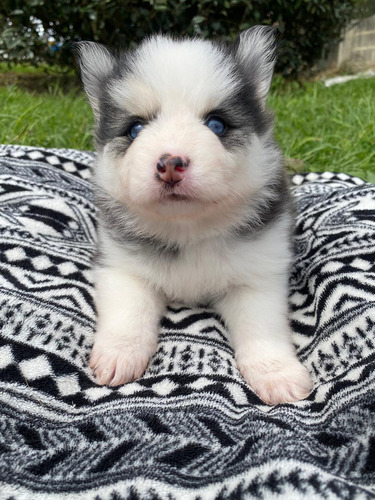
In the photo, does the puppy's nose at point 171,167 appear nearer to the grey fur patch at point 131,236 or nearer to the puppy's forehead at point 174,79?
the puppy's forehead at point 174,79

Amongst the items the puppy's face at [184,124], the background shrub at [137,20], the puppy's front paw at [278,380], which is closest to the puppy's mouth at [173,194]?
the puppy's face at [184,124]

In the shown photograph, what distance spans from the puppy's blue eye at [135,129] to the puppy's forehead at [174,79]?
2.0 inches

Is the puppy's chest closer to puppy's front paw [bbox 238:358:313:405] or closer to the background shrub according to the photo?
puppy's front paw [bbox 238:358:313:405]

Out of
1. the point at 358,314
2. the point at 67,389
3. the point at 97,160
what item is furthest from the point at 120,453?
the point at 97,160

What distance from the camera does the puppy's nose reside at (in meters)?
1.93

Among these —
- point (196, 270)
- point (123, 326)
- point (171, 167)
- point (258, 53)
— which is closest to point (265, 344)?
point (196, 270)

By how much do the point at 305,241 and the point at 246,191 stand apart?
105 centimetres

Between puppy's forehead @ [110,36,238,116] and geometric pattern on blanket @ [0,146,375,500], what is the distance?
3.44 feet

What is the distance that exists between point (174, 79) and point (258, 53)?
74 centimetres

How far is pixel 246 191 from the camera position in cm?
233

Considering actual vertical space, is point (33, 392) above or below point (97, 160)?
below

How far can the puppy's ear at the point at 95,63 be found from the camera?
2.71m

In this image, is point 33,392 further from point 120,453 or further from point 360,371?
point 360,371

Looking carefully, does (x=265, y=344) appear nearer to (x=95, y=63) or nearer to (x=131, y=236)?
(x=131, y=236)
